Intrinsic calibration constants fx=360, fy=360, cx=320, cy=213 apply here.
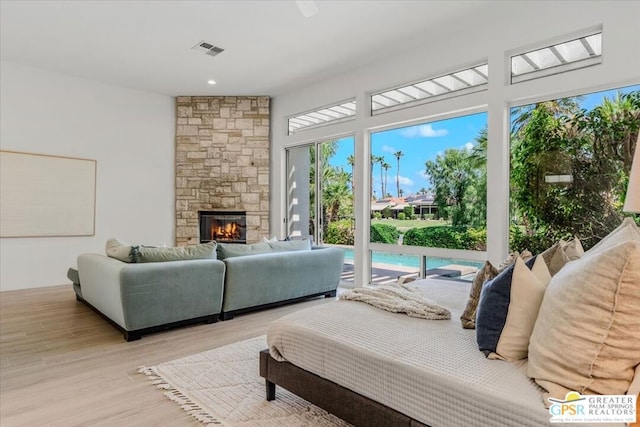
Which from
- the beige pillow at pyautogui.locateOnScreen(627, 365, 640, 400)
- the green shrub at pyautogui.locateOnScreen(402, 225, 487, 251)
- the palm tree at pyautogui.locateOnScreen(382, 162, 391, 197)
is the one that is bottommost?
the beige pillow at pyautogui.locateOnScreen(627, 365, 640, 400)

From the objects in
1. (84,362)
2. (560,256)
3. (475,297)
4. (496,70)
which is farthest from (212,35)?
(560,256)

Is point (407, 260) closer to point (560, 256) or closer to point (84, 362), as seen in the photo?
point (560, 256)

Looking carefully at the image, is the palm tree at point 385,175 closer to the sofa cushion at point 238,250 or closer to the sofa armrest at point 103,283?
the sofa cushion at point 238,250

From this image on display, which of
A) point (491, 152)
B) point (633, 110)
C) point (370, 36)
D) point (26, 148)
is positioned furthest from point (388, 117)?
point (26, 148)

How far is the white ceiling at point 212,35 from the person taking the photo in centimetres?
358

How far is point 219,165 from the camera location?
6.45 m

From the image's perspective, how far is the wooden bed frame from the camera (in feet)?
4.76

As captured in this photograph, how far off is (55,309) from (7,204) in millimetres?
2009

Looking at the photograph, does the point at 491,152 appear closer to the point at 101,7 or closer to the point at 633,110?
the point at 633,110

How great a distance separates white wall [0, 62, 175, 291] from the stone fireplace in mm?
270

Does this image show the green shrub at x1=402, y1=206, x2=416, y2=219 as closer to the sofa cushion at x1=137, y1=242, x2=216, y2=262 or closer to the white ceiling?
the white ceiling

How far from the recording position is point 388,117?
480 centimetres

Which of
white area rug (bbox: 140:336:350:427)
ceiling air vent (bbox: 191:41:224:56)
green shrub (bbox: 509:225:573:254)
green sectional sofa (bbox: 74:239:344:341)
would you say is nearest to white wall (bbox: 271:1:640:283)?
green shrub (bbox: 509:225:573:254)

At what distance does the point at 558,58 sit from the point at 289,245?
3.36 meters
